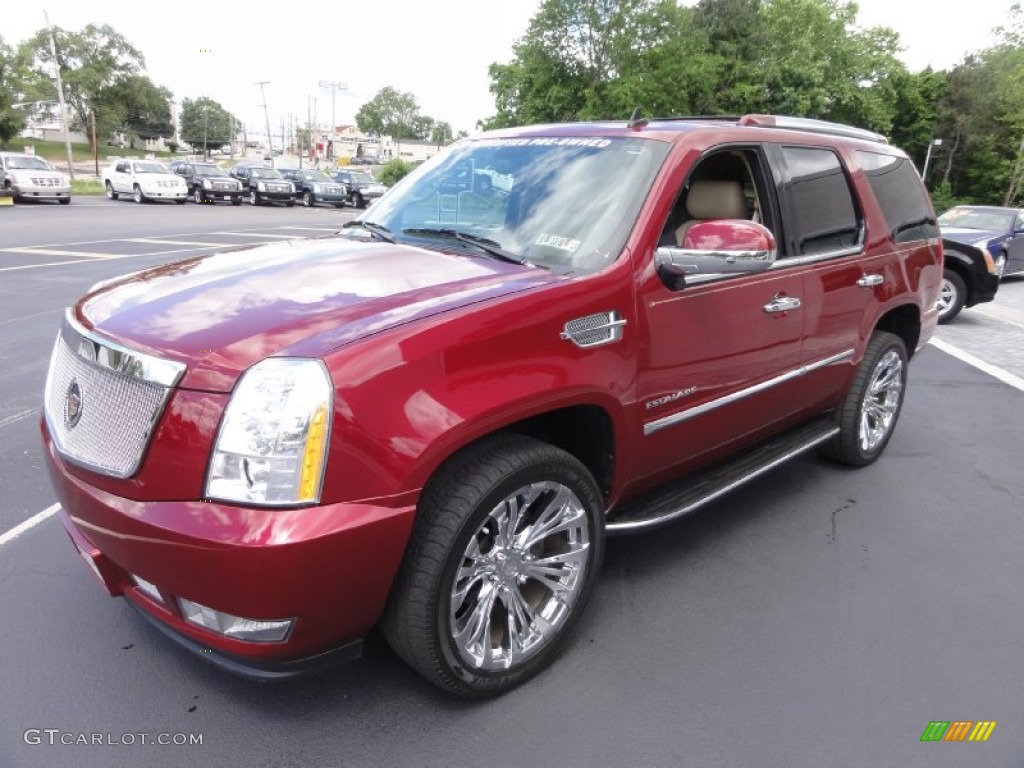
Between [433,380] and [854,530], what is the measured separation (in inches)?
109

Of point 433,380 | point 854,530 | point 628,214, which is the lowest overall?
point 854,530

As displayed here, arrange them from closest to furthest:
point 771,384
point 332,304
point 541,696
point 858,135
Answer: point 332,304 → point 541,696 → point 771,384 → point 858,135

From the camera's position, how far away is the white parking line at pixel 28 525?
3.39m

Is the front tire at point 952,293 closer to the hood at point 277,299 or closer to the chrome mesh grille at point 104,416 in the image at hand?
the hood at point 277,299

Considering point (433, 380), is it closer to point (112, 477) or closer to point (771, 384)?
point (112, 477)

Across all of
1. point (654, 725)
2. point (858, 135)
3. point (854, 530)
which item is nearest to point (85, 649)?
point (654, 725)

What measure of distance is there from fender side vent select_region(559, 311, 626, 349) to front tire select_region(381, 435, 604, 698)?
0.38 metres

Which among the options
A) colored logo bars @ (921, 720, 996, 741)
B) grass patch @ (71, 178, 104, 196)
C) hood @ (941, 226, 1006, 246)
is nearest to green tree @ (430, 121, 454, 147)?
grass patch @ (71, 178, 104, 196)

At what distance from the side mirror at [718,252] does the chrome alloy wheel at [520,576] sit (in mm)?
945

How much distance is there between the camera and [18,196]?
25516 millimetres

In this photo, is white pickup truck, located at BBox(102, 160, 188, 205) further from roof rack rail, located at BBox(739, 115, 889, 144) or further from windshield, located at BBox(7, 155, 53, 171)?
roof rack rail, located at BBox(739, 115, 889, 144)

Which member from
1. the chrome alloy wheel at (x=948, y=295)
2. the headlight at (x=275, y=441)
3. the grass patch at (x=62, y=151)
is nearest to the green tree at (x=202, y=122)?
the grass patch at (x=62, y=151)

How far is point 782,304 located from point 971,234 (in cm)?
1206

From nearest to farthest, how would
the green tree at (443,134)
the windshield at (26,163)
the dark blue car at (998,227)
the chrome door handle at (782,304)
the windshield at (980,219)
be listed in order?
the chrome door handle at (782,304), the dark blue car at (998,227), the windshield at (980,219), the windshield at (26,163), the green tree at (443,134)
